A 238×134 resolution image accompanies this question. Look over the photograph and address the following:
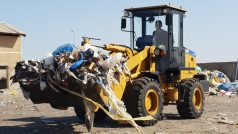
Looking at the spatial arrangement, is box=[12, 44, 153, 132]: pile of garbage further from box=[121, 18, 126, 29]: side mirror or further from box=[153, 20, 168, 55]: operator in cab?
box=[121, 18, 126, 29]: side mirror

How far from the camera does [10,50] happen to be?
28234 mm

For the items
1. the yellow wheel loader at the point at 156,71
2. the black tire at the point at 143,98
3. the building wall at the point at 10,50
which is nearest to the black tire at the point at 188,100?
the yellow wheel loader at the point at 156,71

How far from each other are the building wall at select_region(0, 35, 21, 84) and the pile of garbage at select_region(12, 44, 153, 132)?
2031 cm

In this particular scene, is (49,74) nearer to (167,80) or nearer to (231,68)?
(167,80)

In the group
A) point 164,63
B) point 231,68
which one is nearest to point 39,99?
point 164,63

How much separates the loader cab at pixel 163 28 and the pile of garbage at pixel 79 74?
2878 mm

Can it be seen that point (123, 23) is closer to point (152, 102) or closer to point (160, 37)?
point (160, 37)

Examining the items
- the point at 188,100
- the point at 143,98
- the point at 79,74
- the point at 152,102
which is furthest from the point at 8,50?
the point at 79,74

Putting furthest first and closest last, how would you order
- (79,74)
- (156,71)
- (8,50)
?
(8,50)
(156,71)
(79,74)

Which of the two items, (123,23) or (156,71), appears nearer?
(156,71)

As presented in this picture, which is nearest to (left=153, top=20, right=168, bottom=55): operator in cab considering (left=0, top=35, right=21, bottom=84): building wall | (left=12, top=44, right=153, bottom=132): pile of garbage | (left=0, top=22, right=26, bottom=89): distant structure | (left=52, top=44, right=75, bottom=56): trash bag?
(left=12, top=44, right=153, bottom=132): pile of garbage

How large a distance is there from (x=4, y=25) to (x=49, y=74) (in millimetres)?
23449

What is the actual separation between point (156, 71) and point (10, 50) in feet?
64.0

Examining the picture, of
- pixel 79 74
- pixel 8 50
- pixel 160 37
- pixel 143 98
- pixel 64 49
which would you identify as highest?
pixel 8 50
